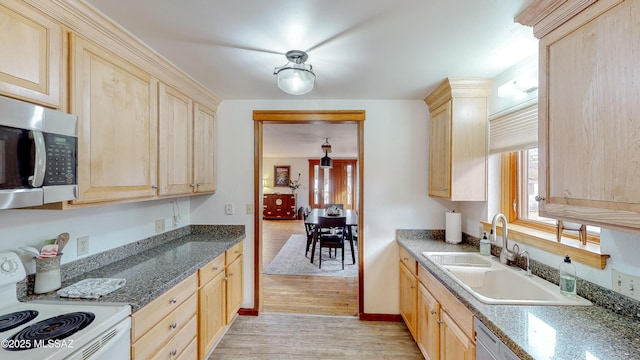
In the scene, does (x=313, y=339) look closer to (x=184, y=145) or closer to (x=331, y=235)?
(x=184, y=145)

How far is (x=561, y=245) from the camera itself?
150cm

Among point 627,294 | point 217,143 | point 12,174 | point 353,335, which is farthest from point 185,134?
point 627,294

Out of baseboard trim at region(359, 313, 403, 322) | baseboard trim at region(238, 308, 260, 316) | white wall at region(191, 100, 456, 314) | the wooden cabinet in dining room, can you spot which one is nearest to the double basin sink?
white wall at region(191, 100, 456, 314)

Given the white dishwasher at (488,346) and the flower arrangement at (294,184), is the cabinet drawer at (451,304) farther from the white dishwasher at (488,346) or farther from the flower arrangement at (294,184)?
the flower arrangement at (294,184)

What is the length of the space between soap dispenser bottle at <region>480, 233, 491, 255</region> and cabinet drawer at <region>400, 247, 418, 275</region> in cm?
52

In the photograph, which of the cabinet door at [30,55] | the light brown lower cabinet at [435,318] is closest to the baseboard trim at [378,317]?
the light brown lower cabinet at [435,318]

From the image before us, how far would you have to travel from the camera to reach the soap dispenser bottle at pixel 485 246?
6.98ft

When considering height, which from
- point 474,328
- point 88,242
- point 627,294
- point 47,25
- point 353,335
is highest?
point 47,25

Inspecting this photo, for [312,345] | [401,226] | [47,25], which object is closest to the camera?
[47,25]

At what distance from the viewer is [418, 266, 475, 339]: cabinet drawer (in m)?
1.38

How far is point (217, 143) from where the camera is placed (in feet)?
9.33

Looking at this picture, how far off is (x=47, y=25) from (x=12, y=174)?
26.2 inches

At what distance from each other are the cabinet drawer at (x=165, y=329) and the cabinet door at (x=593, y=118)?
204cm

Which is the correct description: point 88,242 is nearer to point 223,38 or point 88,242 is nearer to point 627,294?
point 223,38
